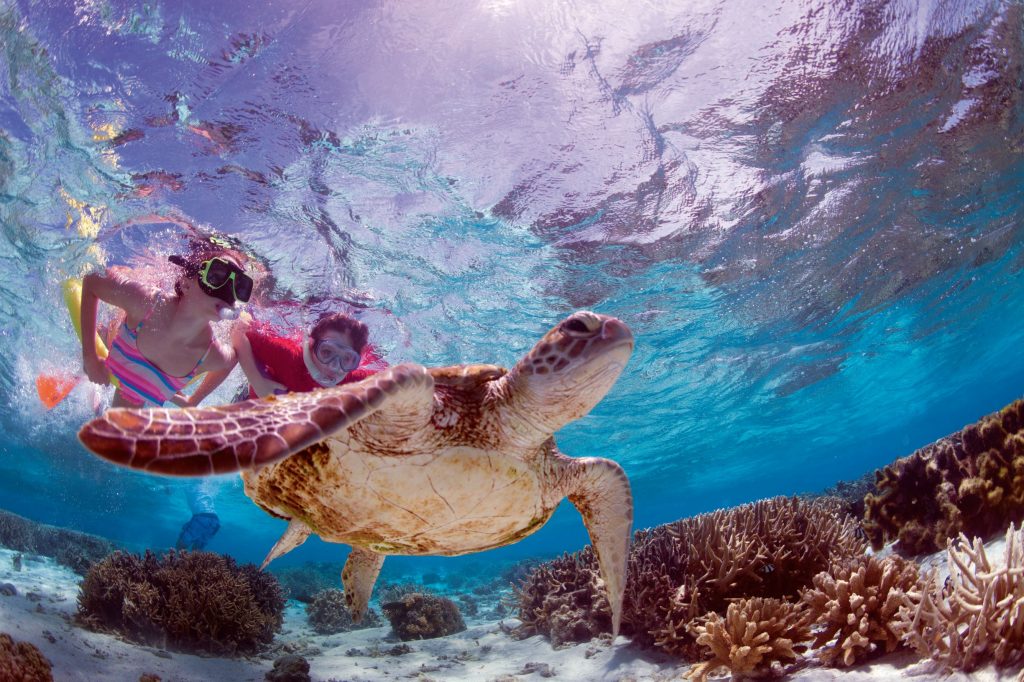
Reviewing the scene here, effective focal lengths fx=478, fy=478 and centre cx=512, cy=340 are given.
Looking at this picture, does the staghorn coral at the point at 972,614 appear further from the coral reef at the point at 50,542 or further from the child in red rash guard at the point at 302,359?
the coral reef at the point at 50,542

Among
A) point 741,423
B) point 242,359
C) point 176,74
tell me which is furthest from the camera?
point 741,423

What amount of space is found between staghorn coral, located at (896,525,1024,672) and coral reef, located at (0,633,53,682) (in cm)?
572

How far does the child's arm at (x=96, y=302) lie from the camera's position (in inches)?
→ 213

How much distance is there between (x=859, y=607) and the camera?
3211mm

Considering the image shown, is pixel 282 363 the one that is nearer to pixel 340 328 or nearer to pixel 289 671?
pixel 340 328

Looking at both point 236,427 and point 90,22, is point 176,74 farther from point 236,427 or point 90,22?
point 236,427

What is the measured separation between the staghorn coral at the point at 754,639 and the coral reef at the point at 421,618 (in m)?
5.14

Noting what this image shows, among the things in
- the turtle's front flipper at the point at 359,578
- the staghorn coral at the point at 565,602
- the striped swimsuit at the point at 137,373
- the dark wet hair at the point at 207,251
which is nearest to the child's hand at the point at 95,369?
the striped swimsuit at the point at 137,373

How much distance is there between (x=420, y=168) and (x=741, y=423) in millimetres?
24421

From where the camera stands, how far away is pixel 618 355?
262 cm

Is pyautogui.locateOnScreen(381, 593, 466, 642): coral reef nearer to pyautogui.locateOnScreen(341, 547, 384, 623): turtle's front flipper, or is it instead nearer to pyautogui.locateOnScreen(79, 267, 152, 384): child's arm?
pyautogui.locateOnScreen(341, 547, 384, 623): turtle's front flipper

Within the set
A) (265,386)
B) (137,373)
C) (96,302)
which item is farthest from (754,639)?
(96,302)

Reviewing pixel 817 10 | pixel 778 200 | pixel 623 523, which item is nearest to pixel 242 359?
pixel 623 523

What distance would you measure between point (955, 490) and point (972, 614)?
112 inches
